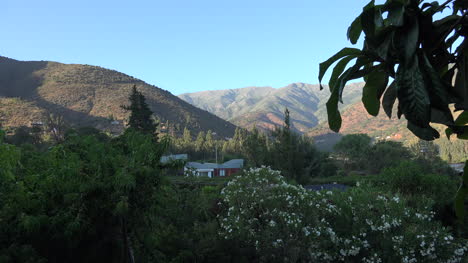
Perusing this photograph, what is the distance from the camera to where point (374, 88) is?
1.02 metres

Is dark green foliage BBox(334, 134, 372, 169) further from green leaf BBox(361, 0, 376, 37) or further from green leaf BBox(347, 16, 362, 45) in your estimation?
green leaf BBox(361, 0, 376, 37)

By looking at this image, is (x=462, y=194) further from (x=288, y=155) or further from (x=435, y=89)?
(x=288, y=155)

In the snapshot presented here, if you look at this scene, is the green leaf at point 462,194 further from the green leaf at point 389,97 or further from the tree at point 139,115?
the tree at point 139,115

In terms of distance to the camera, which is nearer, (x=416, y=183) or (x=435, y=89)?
(x=435, y=89)

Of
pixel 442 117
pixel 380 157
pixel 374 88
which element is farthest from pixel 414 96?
pixel 380 157

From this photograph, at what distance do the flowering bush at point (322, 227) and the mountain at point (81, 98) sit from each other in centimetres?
7124

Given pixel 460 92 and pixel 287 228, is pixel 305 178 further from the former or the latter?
pixel 460 92

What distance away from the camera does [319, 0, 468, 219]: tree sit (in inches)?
29.0

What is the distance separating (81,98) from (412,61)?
10278 centimetres

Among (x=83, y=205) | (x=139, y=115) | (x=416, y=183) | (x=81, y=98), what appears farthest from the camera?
(x=81, y=98)

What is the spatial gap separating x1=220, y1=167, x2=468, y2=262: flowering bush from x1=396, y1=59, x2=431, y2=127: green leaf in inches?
287

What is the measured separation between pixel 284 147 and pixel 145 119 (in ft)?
67.5

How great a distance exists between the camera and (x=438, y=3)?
833mm

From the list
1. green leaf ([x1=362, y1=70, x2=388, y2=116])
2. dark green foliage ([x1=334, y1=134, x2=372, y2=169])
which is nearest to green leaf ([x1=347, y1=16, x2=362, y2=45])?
green leaf ([x1=362, y1=70, x2=388, y2=116])
